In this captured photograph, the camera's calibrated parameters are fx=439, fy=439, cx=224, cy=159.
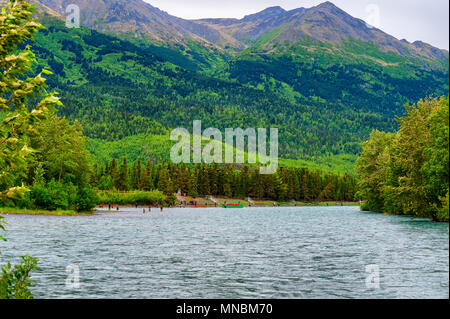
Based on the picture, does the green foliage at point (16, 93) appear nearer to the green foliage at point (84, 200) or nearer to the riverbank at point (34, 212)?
the riverbank at point (34, 212)

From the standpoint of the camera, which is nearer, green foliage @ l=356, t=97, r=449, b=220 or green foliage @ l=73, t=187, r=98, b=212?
green foliage @ l=356, t=97, r=449, b=220

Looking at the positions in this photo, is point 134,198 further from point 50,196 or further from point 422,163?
point 422,163

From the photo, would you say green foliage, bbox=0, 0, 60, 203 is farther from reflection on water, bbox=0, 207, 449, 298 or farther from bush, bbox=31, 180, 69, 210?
bush, bbox=31, 180, 69, 210

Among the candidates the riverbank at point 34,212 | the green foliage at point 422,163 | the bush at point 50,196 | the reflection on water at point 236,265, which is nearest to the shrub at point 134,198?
the bush at point 50,196

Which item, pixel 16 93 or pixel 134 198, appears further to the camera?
pixel 134 198

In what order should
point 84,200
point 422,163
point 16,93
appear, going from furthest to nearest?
point 84,200 < point 422,163 < point 16,93

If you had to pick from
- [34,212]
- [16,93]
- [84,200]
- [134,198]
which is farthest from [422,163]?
[134,198]

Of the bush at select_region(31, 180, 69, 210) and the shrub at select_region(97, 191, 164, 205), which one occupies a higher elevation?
the bush at select_region(31, 180, 69, 210)

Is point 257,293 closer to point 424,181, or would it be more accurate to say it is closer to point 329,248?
point 329,248

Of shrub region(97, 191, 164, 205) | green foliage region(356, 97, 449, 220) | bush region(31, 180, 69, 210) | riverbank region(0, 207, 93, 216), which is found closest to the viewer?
green foliage region(356, 97, 449, 220)

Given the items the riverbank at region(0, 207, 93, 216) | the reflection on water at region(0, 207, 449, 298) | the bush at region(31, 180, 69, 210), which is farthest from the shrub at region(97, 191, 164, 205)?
the reflection on water at region(0, 207, 449, 298)

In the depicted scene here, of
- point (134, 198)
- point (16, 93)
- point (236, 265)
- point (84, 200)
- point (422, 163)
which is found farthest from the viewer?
point (134, 198)

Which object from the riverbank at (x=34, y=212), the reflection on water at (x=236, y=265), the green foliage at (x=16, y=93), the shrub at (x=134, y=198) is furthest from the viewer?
the shrub at (x=134, y=198)
